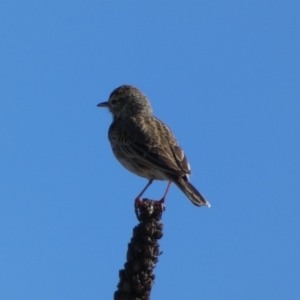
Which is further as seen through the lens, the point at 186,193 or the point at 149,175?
the point at 149,175

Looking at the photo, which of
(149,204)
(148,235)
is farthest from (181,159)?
(148,235)

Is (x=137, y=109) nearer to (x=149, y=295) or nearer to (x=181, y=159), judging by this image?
(x=181, y=159)

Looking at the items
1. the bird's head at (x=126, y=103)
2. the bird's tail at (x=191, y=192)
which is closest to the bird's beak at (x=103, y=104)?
the bird's head at (x=126, y=103)

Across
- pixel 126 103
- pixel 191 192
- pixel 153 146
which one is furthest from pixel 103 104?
pixel 191 192

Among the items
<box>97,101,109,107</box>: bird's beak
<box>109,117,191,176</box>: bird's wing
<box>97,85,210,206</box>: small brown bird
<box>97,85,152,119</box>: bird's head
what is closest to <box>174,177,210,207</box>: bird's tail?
<box>97,85,210,206</box>: small brown bird

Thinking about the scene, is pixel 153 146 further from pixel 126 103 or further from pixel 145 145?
pixel 126 103

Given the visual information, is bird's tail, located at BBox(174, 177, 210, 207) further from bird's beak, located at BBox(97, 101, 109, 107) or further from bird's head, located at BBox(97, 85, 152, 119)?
bird's beak, located at BBox(97, 101, 109, 107)
